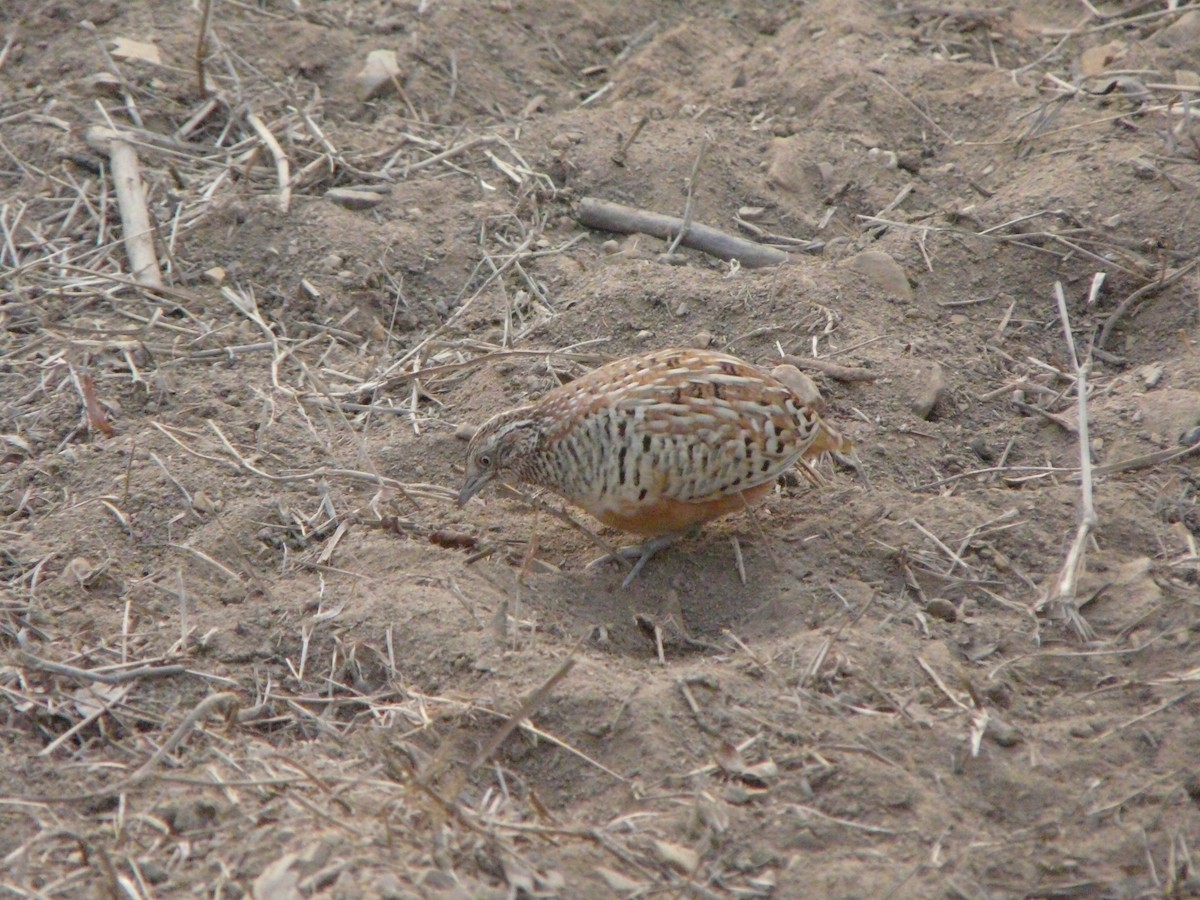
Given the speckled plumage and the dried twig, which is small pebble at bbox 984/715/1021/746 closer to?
the dried twig

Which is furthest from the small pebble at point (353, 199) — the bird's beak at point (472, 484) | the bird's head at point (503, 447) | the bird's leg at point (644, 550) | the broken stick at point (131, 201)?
the bird's leg at point (644, 550)

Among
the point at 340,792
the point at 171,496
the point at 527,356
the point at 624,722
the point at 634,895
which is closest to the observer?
the point at 634,895

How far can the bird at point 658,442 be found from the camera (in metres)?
5.27

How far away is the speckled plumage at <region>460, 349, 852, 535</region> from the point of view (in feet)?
17.3

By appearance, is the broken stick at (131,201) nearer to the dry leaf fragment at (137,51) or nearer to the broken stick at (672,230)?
the dry leaf fragment at (137,51)

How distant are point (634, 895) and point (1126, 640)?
6.38 feet

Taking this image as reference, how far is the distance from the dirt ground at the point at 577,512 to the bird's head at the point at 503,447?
255 mm

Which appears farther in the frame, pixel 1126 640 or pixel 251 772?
pixel 1126 640

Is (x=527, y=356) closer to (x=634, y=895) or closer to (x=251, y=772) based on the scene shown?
(x=251, y=772)

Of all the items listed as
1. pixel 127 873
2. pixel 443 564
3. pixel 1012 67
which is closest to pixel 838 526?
pixel 443 564

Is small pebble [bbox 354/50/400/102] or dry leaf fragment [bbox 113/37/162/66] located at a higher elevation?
dry leaf fragment [bbox 113/37/162/66]

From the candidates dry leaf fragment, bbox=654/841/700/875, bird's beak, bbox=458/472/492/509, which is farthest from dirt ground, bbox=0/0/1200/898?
bird's beak, bbox=458/472/492/509

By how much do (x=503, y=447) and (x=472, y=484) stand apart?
0.73ft

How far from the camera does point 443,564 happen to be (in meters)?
5.37
